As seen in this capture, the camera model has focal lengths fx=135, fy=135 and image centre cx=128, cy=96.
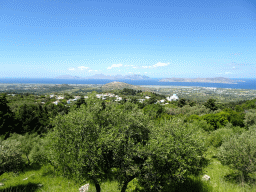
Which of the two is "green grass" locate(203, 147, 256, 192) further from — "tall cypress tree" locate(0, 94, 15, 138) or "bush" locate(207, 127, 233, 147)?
"tall cypress tree" locate(0, 94, 15, 138)

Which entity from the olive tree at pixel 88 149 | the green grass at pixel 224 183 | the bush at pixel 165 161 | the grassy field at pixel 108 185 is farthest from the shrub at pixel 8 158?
the green grass at pixel 224 183

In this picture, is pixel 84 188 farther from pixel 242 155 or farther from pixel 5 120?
pixel 5 120

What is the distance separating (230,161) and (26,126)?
190 ft

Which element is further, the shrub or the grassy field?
the shrub

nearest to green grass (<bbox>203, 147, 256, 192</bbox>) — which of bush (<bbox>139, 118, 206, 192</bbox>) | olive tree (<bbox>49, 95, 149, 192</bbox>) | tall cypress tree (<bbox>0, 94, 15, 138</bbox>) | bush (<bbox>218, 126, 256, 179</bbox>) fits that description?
bush (<bbox>218, 126, 256, 179</bbox>)

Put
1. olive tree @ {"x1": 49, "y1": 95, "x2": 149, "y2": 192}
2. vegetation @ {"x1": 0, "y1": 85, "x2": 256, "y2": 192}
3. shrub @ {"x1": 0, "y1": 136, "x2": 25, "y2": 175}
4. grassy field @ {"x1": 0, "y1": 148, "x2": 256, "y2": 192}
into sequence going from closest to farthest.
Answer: olive tree @ {"x1": 49, "y1": 95, "x2": 149, "y2": 192}, vegetation @ {"x1": 0, "y1": 85, "x2": 256, "y2": 192}, grassy field @ {"x1": 0, "y1": 148, "x2": 256, "y2": 192}, shrub @ {"x1": 0, "y1": 136, "x2": 25, "y2": 175}

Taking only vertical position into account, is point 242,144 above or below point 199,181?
above

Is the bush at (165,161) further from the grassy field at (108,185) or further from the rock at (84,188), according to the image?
the rock at (84,188)

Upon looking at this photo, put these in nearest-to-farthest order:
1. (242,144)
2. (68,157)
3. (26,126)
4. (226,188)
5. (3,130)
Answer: (68,157) < (226,188) < (242,144) < (3,130) < (26,126)

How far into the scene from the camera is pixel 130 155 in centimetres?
1036

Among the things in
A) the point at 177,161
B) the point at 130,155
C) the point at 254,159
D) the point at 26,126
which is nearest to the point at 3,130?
the point at 26,126

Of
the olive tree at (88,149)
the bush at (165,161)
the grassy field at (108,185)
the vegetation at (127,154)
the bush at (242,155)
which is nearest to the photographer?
the olive tree at (88,149)

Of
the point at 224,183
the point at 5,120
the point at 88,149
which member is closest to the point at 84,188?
the point at 88,149

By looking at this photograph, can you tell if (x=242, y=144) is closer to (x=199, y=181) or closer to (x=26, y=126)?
(x=199, y=181)
